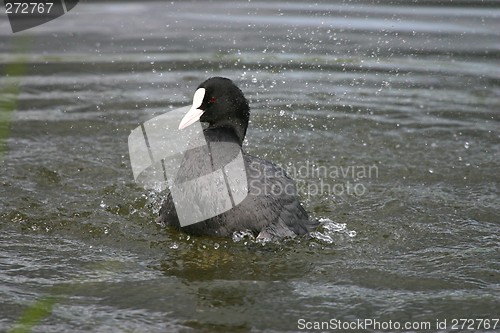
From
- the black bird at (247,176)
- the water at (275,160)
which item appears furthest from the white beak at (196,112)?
the water at (275,160)

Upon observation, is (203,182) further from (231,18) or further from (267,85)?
(231,18)

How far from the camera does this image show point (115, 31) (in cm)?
812

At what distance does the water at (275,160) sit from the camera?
3.63 m

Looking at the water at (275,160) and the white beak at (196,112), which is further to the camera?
the white beak at (196,112)

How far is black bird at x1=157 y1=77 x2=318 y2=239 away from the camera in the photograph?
4023 millimetres

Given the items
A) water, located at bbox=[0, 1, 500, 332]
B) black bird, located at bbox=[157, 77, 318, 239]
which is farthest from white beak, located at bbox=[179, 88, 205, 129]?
water, located at bbox=[0, 1, 500, 332]

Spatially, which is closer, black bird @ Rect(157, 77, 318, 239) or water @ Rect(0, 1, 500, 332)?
water @ Rect(0, 1, 500, 332)

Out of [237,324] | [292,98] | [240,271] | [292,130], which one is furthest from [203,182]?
[292,98]

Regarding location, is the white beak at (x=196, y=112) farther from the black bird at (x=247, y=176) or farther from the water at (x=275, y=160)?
the water at (x=275, y=160)

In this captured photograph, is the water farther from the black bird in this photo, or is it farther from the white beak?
the white beak

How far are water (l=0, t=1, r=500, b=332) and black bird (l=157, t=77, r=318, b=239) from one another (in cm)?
9

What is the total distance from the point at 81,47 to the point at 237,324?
4.90m

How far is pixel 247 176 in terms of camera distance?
4152 millimetres

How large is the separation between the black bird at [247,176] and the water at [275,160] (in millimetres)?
95
